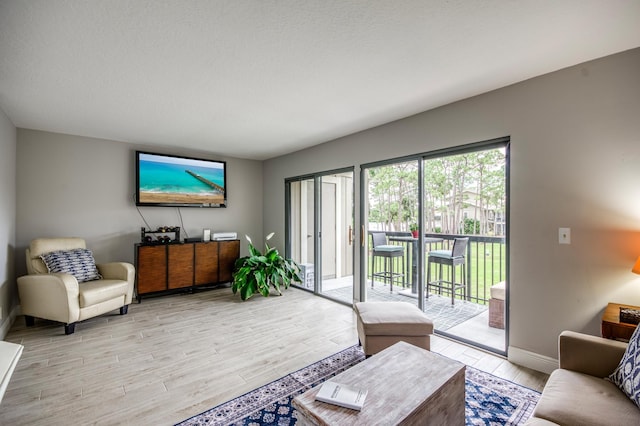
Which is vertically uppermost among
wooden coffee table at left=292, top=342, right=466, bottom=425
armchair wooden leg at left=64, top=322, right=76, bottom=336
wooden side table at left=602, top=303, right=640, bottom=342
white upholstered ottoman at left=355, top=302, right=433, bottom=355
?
wooden side table at left=602, top=303, right=640, bottom=342

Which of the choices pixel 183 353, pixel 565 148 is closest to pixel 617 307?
pixel 565 148

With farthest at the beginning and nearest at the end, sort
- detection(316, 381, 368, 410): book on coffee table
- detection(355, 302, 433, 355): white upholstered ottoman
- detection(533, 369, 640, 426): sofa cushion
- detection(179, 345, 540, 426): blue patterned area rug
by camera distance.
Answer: detection(355, 302, 433, 355): white upholstered ottoman, detection(179, 345, 540, 426): blue patterned area rug, detection(316, 381, 368, 410): book on coffee table, detection(533, 369, 640, 426): sofa cushion

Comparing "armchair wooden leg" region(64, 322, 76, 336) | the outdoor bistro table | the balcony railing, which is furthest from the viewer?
the balcony railing

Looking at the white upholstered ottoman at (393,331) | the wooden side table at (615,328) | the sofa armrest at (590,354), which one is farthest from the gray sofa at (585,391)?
the white upholstered ottoman at (393,331)

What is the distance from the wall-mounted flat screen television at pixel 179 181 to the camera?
475 cm

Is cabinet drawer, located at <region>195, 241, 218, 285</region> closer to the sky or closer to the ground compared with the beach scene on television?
closer to the ground

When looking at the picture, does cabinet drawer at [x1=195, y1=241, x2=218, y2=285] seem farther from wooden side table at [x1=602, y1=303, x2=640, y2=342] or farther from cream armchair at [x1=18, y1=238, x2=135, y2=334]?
wooden side table at [x1=602, y1=303, x2=640, y2=342]

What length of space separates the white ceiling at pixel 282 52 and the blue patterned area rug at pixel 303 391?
249 cm

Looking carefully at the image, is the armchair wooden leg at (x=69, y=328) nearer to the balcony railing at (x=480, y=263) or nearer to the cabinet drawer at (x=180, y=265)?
the cabinet drawer at (x=180, y=265)

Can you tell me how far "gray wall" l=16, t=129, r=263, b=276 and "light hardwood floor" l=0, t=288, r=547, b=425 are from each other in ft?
3.93

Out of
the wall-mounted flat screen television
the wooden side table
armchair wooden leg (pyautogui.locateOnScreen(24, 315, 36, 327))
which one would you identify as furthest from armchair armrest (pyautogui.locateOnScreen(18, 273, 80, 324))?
the wooden side table

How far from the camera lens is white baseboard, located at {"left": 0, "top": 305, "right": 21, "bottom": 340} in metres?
3.09

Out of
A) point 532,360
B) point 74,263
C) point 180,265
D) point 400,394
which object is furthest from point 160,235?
point 532,360

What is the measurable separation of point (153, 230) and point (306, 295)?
283 centimetres
